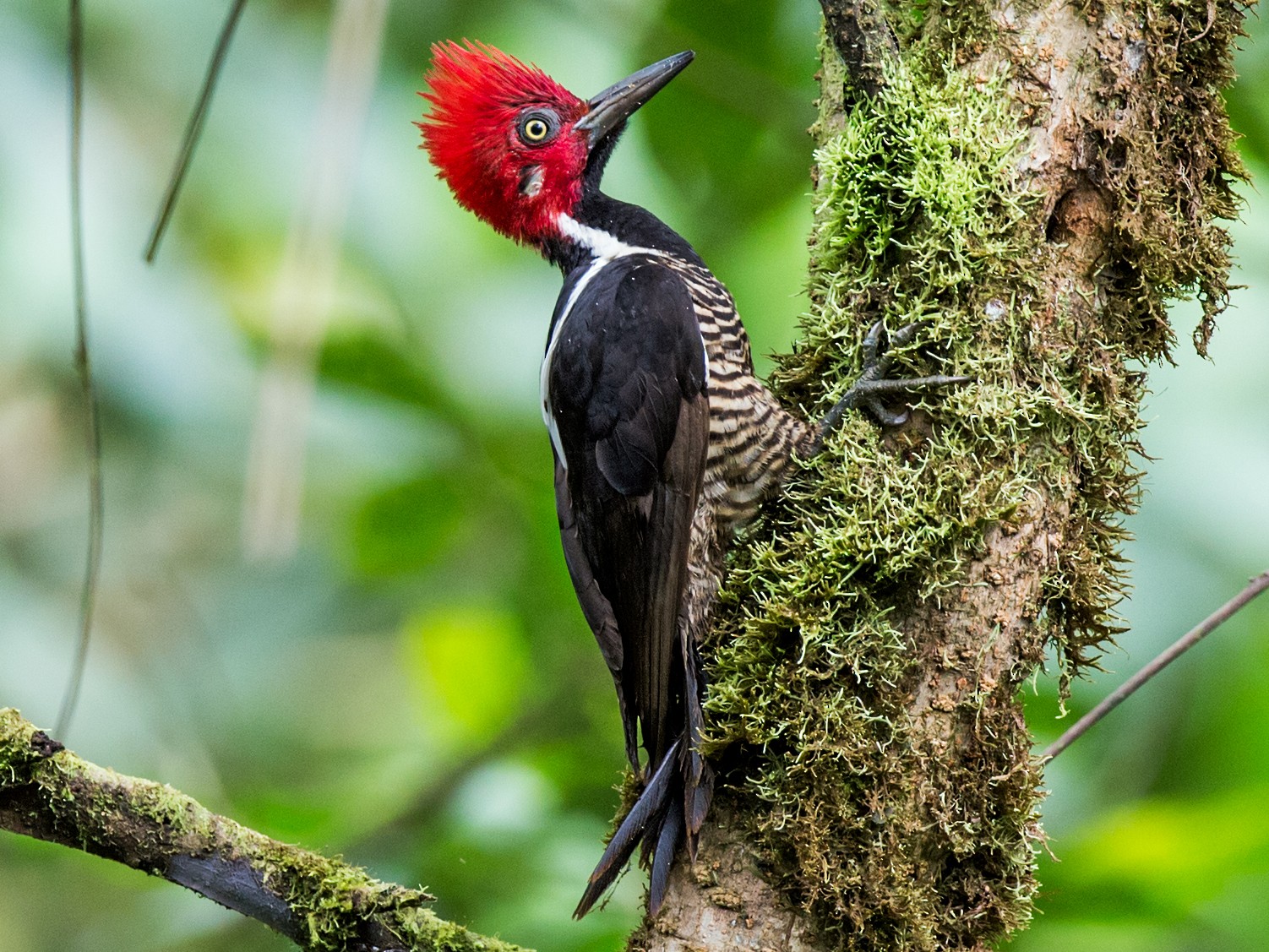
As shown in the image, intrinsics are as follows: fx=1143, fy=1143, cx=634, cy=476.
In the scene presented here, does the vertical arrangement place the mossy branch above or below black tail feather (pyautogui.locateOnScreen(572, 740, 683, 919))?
below

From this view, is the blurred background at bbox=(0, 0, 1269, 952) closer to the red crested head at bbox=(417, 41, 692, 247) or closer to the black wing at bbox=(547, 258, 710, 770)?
the red crested head at bbox=(417, 41, 692, 247)

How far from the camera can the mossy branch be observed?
1619mm

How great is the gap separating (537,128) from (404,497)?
1148 millimetres

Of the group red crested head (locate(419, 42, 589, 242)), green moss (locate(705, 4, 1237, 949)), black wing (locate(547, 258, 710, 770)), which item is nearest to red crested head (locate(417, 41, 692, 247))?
red crested head (locate(419, 42, 589, 242))

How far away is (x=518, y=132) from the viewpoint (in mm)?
3020

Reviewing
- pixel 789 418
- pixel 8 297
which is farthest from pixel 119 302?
pixel 789 418

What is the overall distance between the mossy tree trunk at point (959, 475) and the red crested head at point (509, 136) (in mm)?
973

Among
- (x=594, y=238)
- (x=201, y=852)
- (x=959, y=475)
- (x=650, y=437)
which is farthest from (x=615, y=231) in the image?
(x=201, y=852)

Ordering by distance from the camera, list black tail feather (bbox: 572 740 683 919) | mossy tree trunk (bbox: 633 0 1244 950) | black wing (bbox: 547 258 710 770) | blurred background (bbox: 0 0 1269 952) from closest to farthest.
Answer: mossy tree trunk (bbox: 633 0 1244 950) → black tail feather (bbox: 572 740 683 919) → black wing (bbox: 547 258 710 770) → blurred background (bbox: 0 0 1269 952)

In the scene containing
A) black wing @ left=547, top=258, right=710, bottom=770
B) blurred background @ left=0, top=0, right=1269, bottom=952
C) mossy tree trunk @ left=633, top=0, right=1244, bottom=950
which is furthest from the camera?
blurred background @ left=0, top=0, right=1269, bottom=952

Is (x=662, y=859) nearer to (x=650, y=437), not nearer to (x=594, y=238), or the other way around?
(x=650, y=437)

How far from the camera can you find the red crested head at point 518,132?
3.01 metres

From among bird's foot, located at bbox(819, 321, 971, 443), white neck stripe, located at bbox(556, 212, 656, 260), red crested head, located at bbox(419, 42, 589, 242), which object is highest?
red crested head, located at bbox(419, 42, 589, 242)

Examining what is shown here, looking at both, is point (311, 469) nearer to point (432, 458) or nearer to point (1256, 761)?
point (432, 458)
